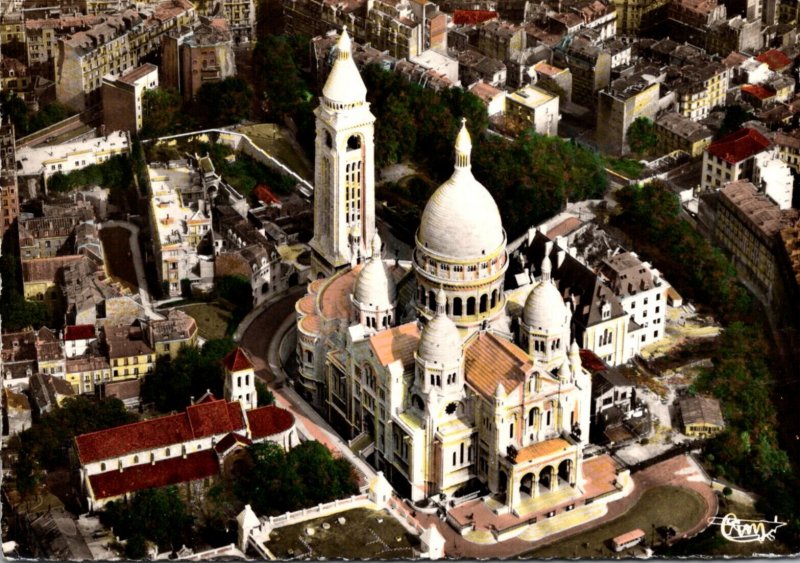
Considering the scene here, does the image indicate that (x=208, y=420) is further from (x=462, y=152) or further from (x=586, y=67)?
(x=586, y=67)

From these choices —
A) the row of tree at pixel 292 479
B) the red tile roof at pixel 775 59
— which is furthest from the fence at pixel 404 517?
the red tile roof at pixel 775 59

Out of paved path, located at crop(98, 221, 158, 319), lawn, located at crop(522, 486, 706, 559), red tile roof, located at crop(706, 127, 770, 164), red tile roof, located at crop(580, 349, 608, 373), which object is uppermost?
red tile roof, located at crop(706, 127, 770, 164)

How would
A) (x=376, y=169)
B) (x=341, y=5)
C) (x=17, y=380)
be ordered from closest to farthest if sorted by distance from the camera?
(x=17, y=380) → (x=376, y=169) → (x=341, y=5)

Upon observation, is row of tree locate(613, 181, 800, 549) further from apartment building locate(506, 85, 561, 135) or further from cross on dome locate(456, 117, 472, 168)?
cross on dome locate(456, 117, 472, 168)

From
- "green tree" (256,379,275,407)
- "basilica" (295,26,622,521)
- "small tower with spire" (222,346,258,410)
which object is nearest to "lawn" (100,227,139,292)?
"basilica" (295,26,622,521)

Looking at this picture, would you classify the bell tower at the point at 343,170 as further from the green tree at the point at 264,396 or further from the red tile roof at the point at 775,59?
the red tile roof at the point at 775,59

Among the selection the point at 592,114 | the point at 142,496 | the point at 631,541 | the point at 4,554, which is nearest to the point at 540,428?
the point at 631,541

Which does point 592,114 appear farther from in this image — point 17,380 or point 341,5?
point 17,380
